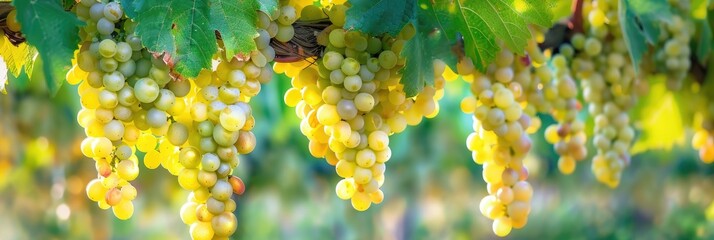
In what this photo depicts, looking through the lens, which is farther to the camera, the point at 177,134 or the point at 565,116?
the point at 565,116

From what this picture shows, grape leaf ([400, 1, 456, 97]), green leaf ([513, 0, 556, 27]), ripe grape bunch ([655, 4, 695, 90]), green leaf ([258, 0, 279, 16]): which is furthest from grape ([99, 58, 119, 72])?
ripe grape bunch ([655, 4, 695, 90])

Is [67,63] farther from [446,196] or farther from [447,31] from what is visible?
[446,196]

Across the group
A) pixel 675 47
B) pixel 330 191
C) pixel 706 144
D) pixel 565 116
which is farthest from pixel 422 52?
pixel 330 191

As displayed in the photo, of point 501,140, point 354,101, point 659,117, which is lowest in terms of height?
point 659,117

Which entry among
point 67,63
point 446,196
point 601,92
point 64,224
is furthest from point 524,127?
point 446,196

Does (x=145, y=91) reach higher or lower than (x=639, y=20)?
higher

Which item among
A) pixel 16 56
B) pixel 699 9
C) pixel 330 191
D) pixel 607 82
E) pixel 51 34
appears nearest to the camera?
pixel 51 34

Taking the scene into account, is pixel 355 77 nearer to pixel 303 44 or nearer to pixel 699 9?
pixel 303 44

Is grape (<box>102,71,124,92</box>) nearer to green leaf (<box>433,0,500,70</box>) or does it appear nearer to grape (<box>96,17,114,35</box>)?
grape (<box>96,17,114,35</box>)
